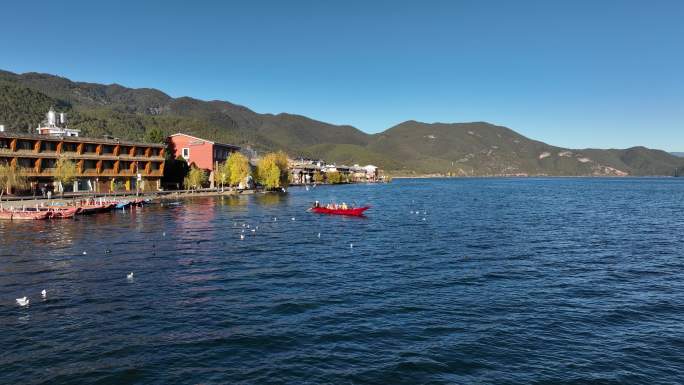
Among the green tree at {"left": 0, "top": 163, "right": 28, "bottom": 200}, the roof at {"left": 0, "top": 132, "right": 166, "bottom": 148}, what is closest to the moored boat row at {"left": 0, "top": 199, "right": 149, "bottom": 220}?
the green tree at {"left": 0, "top": 163, "right": 28, "bottom": 200}

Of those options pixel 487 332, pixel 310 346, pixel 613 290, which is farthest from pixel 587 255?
pixel 310 346

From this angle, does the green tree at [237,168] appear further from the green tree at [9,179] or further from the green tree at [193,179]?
the green tree at [9,179]

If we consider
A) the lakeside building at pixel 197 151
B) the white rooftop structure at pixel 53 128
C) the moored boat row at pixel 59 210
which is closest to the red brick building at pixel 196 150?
the lakeside building at pixel 197 151

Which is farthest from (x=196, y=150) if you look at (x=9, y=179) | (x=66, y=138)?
(x=9, y=179)

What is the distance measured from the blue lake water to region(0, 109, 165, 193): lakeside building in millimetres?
55161

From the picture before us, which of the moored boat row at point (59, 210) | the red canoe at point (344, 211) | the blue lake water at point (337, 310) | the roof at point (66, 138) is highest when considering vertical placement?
the roof at point (66, 138)

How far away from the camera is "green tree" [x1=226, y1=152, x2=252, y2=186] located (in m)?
155

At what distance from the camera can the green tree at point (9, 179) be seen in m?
90.3

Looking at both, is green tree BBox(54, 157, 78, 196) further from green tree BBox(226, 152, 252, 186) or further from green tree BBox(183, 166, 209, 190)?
green tree BBox(226, 152, 252, 186)

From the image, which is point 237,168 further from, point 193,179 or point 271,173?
point 193,179

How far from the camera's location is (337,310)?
29.2 m

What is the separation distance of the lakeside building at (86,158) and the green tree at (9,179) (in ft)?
11.1

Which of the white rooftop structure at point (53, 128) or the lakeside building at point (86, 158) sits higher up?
the white rooftop structure at point (53, 128)

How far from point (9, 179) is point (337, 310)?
90221 millimetres
